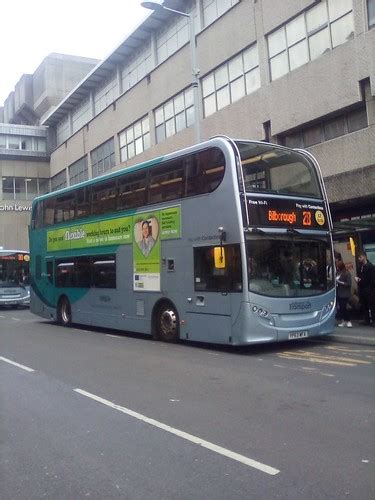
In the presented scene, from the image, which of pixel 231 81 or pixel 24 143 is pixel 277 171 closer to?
pixel 231 81

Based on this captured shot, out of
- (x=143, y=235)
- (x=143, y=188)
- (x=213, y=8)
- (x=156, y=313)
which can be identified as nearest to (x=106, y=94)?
(x=213, y=8)

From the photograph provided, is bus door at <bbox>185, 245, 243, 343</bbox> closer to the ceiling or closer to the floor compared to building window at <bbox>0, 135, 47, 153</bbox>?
closer to the floor

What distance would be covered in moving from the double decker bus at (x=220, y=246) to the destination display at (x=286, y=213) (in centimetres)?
2

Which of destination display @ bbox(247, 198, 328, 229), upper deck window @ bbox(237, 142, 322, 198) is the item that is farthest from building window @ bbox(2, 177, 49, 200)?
destination display @ bbox(247, 198, 328, 229)

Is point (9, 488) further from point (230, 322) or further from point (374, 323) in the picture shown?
point (374, 323)

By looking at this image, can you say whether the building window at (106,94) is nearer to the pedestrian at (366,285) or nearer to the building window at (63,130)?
the building window at (63,130)

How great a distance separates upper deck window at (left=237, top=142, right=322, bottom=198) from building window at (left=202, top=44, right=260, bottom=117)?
1065cm

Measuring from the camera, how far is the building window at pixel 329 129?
16.7 meters

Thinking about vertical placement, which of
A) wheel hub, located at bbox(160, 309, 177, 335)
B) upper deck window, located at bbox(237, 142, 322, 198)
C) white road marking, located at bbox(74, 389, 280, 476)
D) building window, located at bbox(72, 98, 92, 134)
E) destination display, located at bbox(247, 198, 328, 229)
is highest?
building window, located at bbox(72, 98, 92, 134)

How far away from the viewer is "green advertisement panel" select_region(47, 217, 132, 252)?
13.4m

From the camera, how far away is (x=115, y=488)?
4.00m

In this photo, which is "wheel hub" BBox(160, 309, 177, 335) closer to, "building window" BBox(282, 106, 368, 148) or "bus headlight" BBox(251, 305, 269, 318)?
"bus headlight" BBox(251, 305, 269, 318)

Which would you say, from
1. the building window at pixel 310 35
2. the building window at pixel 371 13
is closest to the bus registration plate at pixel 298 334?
the building window at pixel 371 13

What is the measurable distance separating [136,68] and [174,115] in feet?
22.4
